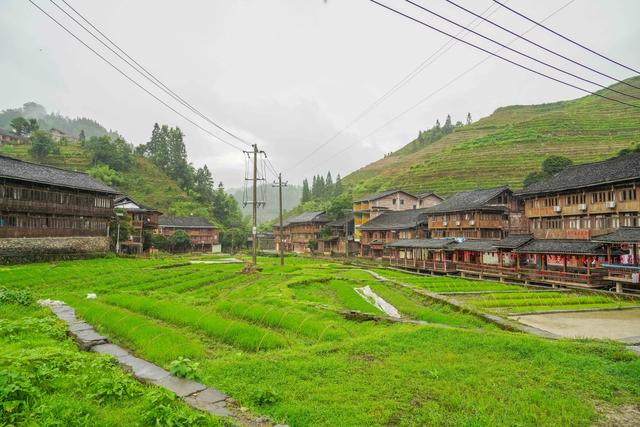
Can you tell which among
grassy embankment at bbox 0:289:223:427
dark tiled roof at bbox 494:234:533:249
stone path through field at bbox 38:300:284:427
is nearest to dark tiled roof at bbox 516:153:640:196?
dark tiled roof at bbox 494:234:533:249

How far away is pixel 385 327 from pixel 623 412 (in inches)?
340

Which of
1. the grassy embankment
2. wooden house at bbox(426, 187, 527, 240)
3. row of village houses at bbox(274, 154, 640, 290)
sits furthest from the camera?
wooden house at bbox(426, 187, 527, 240)

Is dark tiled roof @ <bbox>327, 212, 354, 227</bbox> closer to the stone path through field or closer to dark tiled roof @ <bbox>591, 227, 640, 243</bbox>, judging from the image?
dark tiled roof @ <bbox>591, 227, 640, 243</bbox>

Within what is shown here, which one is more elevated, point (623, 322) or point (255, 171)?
point (255, 171)

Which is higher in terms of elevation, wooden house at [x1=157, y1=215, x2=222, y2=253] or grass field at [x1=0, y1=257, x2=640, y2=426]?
wooden house at [x1=157, y1=215, x2=222, y2=253]

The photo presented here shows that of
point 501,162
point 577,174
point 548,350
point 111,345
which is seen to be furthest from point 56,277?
point 501,162

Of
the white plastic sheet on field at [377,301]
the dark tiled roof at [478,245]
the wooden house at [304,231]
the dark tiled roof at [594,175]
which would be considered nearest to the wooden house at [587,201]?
the dark tiled roof at [594,175]

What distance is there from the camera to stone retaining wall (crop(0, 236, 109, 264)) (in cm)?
3922

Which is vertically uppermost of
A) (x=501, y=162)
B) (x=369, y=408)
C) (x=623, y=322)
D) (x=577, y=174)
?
(x=501, y=162)

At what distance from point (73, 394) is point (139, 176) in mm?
113250

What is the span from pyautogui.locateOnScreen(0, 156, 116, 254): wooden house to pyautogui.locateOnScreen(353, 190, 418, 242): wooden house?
46.7m

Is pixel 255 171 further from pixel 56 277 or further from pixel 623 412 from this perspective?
pixel 623 412

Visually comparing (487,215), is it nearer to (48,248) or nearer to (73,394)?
(73,394)

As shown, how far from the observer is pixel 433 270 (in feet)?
158
